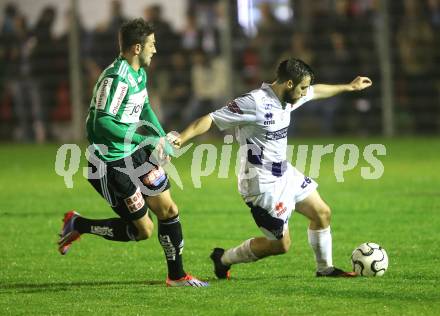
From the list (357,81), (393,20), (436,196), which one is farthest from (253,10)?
(357,81)

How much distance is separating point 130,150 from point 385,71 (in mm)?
15705

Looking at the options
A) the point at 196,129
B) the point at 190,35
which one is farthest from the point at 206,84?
the point at 196,129

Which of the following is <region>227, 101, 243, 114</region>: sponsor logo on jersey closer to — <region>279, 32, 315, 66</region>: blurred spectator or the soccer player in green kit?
the soccer player in green kit

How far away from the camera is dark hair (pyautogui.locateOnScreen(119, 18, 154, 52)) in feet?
26.4

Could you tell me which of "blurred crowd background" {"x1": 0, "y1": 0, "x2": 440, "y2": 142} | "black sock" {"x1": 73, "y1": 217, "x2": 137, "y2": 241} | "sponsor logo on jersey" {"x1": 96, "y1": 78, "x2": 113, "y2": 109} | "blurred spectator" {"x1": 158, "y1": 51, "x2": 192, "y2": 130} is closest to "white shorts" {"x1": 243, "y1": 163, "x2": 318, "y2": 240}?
"black sock" {"x1": 73, "y1": 217, "x2": 137, "y2": 241}

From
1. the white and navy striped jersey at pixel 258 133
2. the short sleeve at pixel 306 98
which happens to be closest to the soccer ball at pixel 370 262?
the white and navy striped jersey at pixel 258 133

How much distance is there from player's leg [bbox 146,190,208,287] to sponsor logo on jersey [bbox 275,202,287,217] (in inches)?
30.7

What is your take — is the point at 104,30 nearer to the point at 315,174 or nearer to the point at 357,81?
the point at 315,174

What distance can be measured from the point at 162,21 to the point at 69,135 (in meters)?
3.45

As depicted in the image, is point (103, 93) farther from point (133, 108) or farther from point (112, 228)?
point (112, 228)

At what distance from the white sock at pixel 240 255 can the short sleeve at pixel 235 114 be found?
1005 mm

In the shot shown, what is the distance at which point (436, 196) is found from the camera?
43.0ft

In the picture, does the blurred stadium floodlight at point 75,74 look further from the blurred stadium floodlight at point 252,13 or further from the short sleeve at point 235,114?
the short sleeve at point 235,114

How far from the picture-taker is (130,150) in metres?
8.05
